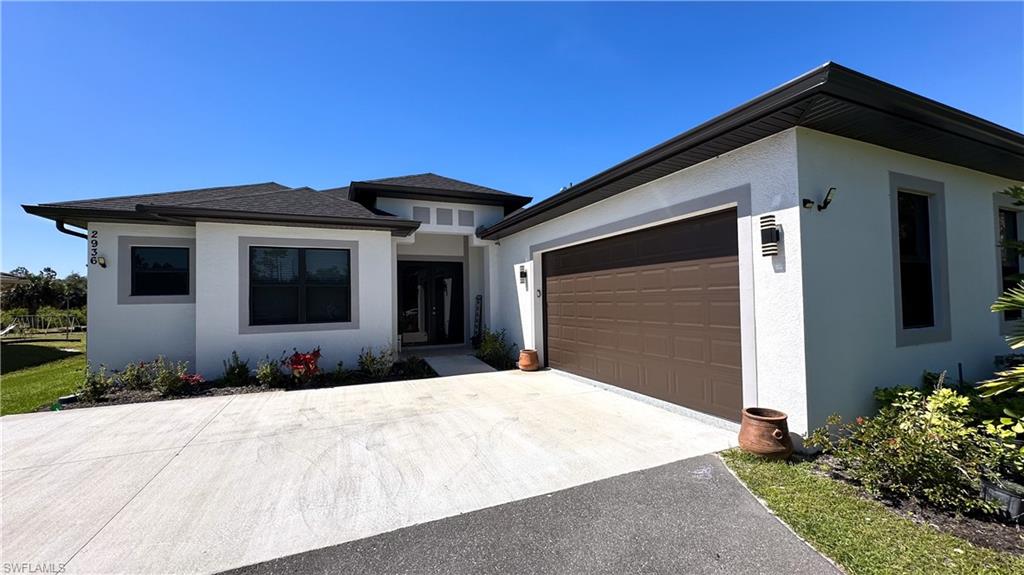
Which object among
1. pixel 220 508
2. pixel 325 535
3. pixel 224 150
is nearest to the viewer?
pixel 325 535

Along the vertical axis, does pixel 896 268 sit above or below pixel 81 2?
below

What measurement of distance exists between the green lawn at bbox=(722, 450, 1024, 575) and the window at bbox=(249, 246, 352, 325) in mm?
8343

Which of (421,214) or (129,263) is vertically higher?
(421,214)

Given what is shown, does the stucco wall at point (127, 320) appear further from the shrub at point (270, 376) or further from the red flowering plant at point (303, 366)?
the red flowering plant at point (303, 366)

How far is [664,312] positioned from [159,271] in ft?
35.4

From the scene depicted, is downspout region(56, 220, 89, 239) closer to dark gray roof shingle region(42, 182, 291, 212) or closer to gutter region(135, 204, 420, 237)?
dark gray roof shingle region(42, 182, 291, 212)

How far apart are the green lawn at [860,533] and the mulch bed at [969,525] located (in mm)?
93

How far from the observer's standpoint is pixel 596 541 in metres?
2.59

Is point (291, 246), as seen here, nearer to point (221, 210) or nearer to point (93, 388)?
point (221, 210)

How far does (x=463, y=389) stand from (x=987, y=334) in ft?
26.9

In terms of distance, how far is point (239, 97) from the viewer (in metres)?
7.88

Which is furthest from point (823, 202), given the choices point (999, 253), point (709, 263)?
point (999, 253)

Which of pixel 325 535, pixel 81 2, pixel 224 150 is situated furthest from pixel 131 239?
pixel 325 535

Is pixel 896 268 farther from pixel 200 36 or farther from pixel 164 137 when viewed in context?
pixel 164 137
